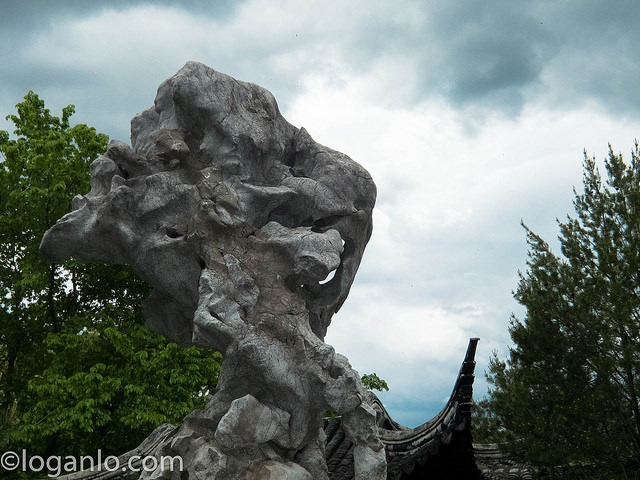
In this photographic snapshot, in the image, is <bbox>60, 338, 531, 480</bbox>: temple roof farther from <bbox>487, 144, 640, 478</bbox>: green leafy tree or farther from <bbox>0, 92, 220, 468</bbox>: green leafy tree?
<bbox>0, 92, 220, 468</bbox>: green leafy tree

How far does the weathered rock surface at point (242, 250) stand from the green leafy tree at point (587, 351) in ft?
16.0

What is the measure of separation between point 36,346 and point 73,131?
5103mm

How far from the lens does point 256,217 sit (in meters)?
7.73

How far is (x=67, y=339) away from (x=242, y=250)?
26.7 feet

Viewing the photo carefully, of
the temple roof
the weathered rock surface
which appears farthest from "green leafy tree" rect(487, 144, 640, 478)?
the weathered rock surface

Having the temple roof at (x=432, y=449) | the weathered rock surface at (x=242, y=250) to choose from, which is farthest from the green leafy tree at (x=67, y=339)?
the weathered rock surface at (x=242, y=250)

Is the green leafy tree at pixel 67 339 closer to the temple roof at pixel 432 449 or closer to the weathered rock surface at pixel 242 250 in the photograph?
the temple roof at pixel 432 449

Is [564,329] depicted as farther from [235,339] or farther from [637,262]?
[235,339]

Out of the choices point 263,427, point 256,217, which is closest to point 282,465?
point 263,427

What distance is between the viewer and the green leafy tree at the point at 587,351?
10.8 m

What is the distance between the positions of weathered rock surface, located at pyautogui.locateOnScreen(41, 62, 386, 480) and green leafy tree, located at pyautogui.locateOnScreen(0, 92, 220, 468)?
5708 millimetres

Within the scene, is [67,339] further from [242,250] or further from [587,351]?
[587,351]

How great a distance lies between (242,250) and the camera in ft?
24.5

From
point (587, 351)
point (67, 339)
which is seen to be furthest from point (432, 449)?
point (67, 339)
